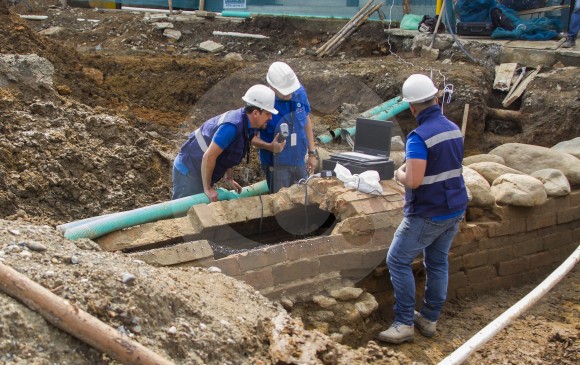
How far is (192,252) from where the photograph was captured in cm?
517

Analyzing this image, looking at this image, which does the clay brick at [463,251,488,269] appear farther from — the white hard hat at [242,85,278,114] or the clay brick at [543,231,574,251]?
the white hard hat at [242,85,278,114]

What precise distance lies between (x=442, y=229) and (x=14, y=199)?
4.24 meters

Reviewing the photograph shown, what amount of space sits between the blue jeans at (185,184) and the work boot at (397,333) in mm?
2174

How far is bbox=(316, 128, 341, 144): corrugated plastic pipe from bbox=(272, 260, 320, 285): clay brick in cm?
432

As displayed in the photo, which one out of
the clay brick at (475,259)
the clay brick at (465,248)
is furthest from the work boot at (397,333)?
the clay brick at (475,259)

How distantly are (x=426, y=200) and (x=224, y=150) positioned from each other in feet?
6.13

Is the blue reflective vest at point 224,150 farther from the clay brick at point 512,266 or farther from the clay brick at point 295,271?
the clay brick at point 512,266

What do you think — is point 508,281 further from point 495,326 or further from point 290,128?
point 290,128

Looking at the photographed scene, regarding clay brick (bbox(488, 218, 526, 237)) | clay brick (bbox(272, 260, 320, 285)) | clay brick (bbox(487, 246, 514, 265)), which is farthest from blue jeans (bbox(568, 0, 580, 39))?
clay brick (bbox(272, 260, 320, 285))

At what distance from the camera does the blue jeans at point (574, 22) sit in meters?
11.9

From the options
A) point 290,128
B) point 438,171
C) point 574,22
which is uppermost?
point 574,22

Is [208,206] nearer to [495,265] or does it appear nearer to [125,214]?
[125,214]

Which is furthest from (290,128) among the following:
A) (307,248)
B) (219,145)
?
(307,248)

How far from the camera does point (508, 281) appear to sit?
23.1 ft
